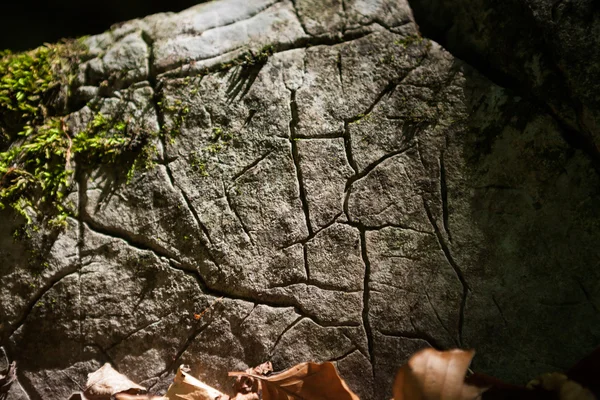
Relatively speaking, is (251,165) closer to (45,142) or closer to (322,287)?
(322,287)

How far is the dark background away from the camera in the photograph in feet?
8.66

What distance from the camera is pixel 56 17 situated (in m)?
2.68

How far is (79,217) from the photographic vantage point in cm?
202

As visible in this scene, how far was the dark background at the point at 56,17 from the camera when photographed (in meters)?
2.64

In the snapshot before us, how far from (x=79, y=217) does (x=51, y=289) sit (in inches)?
13.6

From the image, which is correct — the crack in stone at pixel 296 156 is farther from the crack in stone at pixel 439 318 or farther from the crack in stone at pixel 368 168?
the crack in stone at pixel 439 318

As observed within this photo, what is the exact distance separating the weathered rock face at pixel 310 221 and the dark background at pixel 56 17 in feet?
2.25

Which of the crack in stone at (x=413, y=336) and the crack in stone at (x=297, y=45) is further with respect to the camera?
the crack in stone at (x=297, y=45)

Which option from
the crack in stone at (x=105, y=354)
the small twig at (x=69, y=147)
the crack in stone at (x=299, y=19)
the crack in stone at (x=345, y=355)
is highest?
the crack in stone at (x=299, y=19)

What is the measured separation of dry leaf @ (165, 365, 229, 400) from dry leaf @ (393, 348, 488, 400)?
781mm

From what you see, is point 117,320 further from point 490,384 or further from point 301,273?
point 490,384

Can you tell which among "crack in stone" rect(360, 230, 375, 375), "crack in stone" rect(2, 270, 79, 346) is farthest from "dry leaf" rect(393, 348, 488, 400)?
"crack in stone" rect(2, 270, 79, 346)

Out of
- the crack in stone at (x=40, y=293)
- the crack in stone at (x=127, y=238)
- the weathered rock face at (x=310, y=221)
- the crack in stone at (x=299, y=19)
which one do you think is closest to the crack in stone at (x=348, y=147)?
the weathered rock face at (x=310, y=221)

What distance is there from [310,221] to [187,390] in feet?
2.79
